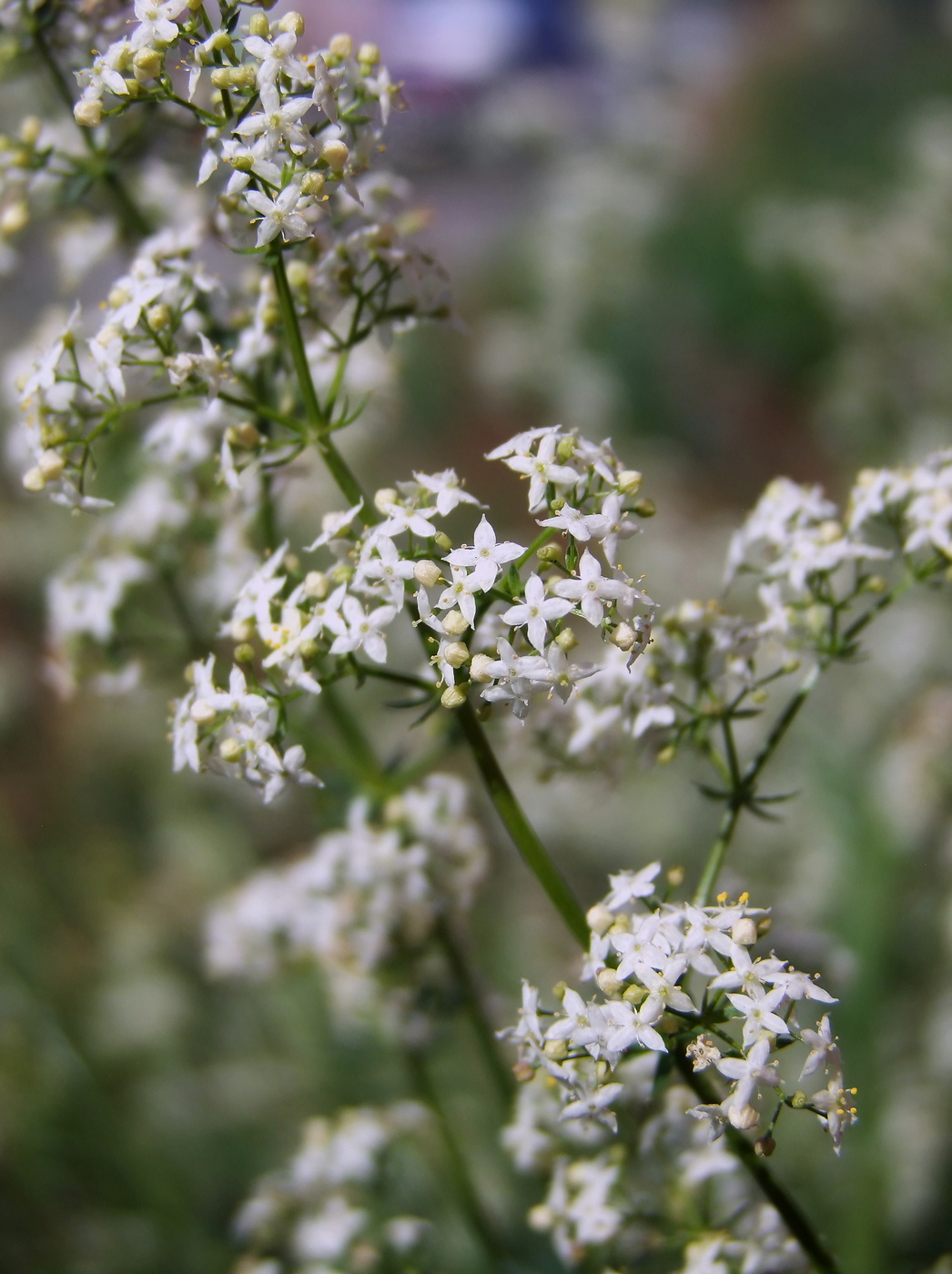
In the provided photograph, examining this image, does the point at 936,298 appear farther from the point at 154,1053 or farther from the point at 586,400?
the point at 154,1053

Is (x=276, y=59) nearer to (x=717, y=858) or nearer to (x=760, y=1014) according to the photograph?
(x=717, y=858)

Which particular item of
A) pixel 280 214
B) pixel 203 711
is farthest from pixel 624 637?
pixel 280 214

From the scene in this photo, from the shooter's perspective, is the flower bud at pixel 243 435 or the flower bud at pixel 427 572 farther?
the flower bud at pixel 243 435

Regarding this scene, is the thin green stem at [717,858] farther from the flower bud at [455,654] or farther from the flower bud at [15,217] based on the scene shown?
the flower bud at [15,217]

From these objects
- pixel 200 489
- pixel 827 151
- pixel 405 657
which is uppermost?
pixel 827 151

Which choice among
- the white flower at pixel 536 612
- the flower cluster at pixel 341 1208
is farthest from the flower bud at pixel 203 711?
the flower cluster at pixel 341 1208

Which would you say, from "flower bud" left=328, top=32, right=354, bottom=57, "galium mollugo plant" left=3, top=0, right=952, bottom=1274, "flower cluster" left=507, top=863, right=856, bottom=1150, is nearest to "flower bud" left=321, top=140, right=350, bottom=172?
"galium mollugo plant" left=3, top=0, right=952, bottom=1274

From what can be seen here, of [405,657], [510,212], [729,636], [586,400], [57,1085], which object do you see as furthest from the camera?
[510,212]

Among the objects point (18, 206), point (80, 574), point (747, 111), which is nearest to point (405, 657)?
point (80, 574)
